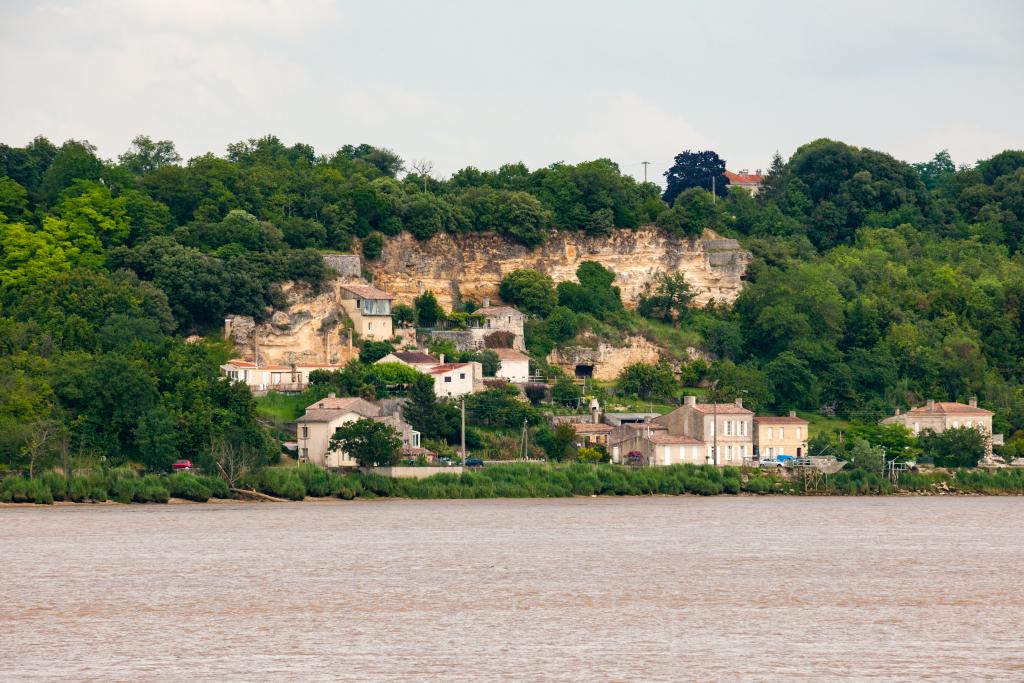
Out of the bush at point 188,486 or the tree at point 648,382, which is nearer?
the bush at point 188,486

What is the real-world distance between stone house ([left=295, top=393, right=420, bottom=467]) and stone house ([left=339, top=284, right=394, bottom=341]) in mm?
12583

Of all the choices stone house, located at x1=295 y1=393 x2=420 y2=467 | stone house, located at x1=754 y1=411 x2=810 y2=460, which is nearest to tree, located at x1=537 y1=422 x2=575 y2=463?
stone house, located at x1=295 y1=393 x2=420 y2=467

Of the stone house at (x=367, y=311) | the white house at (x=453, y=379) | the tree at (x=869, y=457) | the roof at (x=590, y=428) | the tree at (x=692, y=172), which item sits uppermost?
the tree at (x=692, y=172)

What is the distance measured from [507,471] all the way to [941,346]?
34.5 m

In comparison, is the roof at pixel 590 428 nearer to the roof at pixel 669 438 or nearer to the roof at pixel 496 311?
the roof at pixel 669 438

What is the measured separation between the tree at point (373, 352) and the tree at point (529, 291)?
11912 millimetres

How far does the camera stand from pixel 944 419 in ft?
280

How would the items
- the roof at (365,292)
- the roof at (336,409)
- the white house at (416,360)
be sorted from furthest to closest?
the roof at (365,292) → the white house at (416,360) → the roof at (336,409)

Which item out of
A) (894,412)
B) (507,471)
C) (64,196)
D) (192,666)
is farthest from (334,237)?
(192,666)

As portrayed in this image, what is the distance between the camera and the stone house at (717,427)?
80.8 metres

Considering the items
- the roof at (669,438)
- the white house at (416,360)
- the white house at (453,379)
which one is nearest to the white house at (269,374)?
the white house at (416,360)

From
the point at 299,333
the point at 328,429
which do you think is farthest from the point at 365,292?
the point at 328,429

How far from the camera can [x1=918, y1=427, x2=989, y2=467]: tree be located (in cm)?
8162

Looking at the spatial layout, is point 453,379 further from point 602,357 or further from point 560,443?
point 602,357
